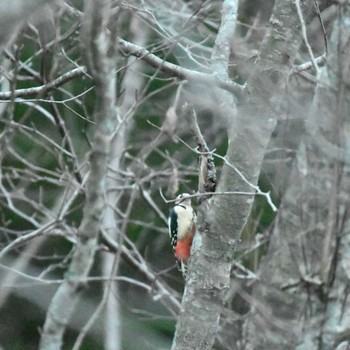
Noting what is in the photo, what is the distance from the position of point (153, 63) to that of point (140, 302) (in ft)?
13.1

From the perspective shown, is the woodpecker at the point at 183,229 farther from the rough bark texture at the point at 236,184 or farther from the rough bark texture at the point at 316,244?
the rough bark texture at the point at 316,244

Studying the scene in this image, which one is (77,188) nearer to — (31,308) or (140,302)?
(140,302)

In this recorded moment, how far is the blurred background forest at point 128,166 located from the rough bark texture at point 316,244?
95 cm

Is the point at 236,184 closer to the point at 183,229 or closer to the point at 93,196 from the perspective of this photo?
the point at 183,229

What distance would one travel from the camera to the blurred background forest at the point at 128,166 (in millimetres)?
5051

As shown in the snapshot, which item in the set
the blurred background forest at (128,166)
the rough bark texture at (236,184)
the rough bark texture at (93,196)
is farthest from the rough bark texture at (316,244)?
the blurred background forest at (128,166)

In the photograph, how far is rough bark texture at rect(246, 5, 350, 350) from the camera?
2.72 metres

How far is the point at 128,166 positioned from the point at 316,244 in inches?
162

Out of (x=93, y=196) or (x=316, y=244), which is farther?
(x=316, y=244)

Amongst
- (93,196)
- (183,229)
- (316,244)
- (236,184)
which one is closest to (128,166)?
(183,229)

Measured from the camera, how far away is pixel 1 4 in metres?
1.57

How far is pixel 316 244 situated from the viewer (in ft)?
9.02

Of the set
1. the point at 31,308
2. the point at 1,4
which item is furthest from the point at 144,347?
the point at 1,4

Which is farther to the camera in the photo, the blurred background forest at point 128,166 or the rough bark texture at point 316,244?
the blurred background forest at point 128,166
